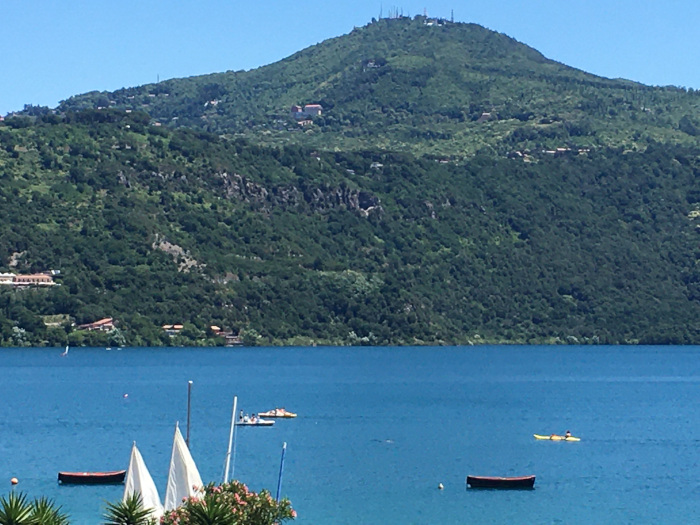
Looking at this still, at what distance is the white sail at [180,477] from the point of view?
149ft

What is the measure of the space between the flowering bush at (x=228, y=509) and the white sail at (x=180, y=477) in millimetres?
1715

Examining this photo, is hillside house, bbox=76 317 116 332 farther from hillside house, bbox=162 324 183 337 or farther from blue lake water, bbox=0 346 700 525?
blue lake water, bbox=0 346 700 525

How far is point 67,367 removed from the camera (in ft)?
538

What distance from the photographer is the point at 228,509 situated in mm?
36406

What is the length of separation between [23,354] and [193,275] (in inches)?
1008

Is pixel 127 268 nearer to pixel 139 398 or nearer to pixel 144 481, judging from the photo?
pixel 139 398

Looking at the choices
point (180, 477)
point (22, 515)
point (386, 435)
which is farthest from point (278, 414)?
point (22, 515)

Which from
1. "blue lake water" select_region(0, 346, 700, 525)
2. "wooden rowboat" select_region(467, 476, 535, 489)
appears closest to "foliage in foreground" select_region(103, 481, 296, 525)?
"blue lake water" select_region(0, 346, 700, 525)

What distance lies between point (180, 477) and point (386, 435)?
49910 millimetres

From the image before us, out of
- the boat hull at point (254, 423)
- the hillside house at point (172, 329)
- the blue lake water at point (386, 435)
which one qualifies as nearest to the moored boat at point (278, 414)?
the blue lake water at point (386, 435)

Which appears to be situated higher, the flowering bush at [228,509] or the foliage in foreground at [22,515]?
the foliage in foreground at [22,515]

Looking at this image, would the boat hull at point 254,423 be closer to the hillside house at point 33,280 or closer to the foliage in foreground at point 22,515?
the foliage in foreground at point 22,515

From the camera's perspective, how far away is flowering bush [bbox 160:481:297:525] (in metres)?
35.6

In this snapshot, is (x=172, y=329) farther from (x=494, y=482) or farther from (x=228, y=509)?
(x=228, y=509)
